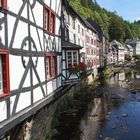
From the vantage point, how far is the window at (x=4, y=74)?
1140cm

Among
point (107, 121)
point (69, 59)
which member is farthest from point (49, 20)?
point (107, 121)

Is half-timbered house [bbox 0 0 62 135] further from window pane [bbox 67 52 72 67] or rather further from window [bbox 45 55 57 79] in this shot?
window pane [bbox 67 52 72 67]

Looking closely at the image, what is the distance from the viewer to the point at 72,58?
23.3 meters

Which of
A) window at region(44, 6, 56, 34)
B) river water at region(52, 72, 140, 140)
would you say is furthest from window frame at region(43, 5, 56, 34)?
river water at region(52, 72, 140, 140)

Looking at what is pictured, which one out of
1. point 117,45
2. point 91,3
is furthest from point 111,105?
point 91,3

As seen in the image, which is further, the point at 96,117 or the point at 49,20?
the point at 96,117

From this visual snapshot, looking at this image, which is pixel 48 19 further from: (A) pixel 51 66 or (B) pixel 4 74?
(B) pixel 4 74

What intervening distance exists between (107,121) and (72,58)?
6.68 m

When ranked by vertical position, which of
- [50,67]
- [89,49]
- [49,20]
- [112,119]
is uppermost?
[49,20]

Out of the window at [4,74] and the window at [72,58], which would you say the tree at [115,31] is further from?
the window at [4,74]

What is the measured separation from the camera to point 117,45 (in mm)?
117312

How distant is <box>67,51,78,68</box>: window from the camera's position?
2309 centimetres

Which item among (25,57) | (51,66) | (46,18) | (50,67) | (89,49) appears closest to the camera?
(25,57)

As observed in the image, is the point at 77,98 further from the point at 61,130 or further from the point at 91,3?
the point at 91,3
